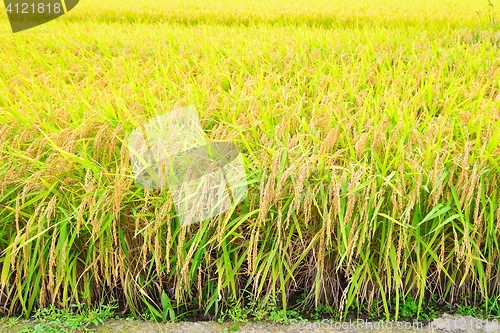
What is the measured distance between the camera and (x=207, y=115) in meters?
2.15

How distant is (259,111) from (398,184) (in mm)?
704

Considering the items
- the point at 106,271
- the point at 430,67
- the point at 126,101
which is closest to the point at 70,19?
the point at 126,101

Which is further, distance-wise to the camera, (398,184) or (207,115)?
(207,115)

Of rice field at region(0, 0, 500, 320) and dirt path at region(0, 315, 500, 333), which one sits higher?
rice field at region(0, 0, 500, 320)

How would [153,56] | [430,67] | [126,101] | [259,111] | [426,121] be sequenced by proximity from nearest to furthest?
1. [426,121]
2. [259,111]
3. [126,101]
4. [430,67]
5. [153,56]

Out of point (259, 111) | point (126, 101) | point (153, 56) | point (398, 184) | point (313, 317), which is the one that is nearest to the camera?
point (398, 184)

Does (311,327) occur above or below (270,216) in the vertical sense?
below

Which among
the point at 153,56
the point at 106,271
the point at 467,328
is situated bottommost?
the point at 467,328

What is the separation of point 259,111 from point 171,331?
94 centimetres

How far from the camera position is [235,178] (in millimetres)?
1772

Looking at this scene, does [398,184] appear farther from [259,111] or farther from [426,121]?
[259,111]

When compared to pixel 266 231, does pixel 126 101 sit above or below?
above

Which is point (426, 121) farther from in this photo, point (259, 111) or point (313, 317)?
point (313, 317)

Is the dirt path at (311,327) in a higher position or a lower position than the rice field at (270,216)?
lower
